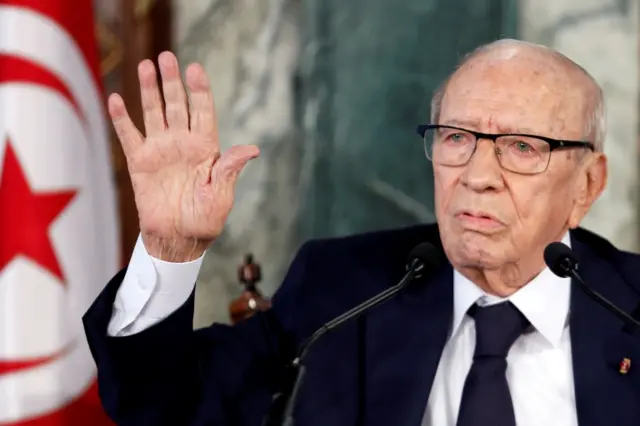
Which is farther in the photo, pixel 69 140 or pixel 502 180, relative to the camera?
pixel 69 140

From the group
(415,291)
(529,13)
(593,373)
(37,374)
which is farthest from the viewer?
(529,13)

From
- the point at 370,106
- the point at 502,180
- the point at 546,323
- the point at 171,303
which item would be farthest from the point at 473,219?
the point at 370,106

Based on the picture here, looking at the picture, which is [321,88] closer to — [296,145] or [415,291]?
[296,145]

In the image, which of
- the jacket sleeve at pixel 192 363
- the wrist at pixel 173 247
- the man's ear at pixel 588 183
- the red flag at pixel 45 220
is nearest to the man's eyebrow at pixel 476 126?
the man's ear at pixel 588 183

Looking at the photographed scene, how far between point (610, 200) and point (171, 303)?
137cm

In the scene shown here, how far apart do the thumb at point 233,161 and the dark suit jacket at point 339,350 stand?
9.1 inches

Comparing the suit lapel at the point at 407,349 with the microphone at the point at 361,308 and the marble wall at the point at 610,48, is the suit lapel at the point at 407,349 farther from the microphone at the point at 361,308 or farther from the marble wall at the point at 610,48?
the marble wall at the point at 610,48

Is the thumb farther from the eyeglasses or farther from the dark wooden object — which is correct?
the dark wooden object

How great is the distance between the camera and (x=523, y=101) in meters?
1.60

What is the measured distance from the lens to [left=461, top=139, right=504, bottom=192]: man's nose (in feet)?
5.11

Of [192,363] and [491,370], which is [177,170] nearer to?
[192,363]

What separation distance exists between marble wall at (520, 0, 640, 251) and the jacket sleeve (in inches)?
39.6

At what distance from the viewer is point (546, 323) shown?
1643 millimetres

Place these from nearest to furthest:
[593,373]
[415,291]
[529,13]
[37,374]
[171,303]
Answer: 1. [171,303]
2. [593,373]
3. [415,291]
4. [37,374]
5. [529,13]
